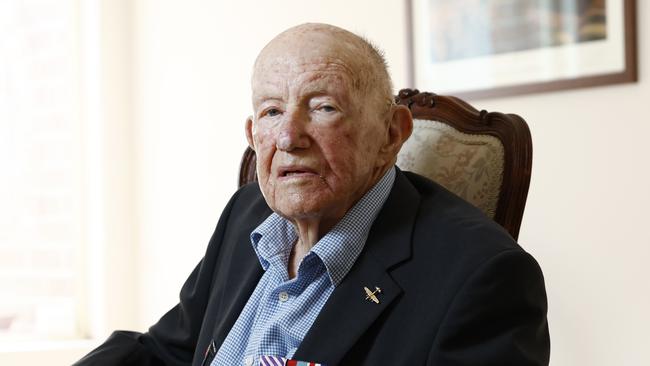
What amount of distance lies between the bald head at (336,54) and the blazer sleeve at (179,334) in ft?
1.74

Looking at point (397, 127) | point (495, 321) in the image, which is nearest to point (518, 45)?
point (397, 127)

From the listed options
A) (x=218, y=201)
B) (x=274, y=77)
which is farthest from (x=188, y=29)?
(x=274, y=77)

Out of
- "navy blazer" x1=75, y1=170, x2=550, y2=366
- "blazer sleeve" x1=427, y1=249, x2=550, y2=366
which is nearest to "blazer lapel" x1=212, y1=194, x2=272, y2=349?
"navy blazer" x1=75, y1=170, x2=550, y2=366

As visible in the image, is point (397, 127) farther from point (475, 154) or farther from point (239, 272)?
point (239, 272)

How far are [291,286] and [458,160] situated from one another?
483mm

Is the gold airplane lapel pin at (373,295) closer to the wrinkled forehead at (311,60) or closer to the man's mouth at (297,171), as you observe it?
the man's mouth at (297,171)

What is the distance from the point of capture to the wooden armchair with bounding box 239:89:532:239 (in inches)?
66.9

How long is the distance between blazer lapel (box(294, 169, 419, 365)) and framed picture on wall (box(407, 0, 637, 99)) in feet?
3.36

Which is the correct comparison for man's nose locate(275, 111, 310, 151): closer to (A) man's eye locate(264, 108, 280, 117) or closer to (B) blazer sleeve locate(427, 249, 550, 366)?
(A) man's eye locate(264, 108, 280, 117)

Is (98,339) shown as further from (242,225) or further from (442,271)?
(442,271)

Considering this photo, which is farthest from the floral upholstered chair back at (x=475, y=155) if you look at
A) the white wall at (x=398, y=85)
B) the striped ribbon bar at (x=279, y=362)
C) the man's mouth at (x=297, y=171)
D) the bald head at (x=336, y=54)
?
the white wall at (x=398, y=85)

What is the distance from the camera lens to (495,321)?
4.13ft

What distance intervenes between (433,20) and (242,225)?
120cm

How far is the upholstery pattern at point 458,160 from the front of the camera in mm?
1717
